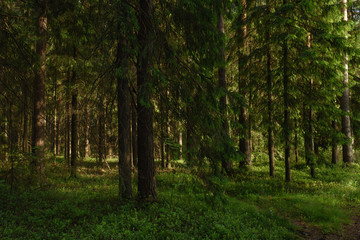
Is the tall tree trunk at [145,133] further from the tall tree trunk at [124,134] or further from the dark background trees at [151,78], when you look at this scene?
the tall tree trunk at [124,134]

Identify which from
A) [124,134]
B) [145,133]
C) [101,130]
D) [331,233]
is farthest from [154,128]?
[331,233]

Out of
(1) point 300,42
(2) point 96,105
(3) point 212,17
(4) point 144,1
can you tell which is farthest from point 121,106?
(1) point 300,42

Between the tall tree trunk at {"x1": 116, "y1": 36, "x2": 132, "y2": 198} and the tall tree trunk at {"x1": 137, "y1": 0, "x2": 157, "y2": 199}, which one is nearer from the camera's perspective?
the tall tree trunk at {"x1": 137, "y1": 0, "x2": 157, "y2": 199}

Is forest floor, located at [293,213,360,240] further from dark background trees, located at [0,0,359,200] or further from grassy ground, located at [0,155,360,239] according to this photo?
dark background trees, located at [0,0,359,200]

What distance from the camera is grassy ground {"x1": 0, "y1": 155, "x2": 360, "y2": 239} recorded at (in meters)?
5.54

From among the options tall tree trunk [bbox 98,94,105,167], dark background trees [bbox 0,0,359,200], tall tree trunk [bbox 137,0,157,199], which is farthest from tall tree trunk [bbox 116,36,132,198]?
tall tree trunk [bbox 98,94,105,167]

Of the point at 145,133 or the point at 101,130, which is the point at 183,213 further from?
the point at 101,130

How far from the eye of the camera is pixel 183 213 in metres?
6.72

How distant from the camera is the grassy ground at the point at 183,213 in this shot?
5.54 meters

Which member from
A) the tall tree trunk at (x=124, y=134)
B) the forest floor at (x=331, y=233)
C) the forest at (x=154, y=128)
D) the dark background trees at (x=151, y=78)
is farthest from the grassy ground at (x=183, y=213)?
the dark background trees at (x=151, y=78)

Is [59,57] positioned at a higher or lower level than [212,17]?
higher

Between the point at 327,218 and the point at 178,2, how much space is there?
816cm

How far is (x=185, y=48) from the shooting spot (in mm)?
6863

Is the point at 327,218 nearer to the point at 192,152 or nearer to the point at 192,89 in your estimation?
the point at 192,152
